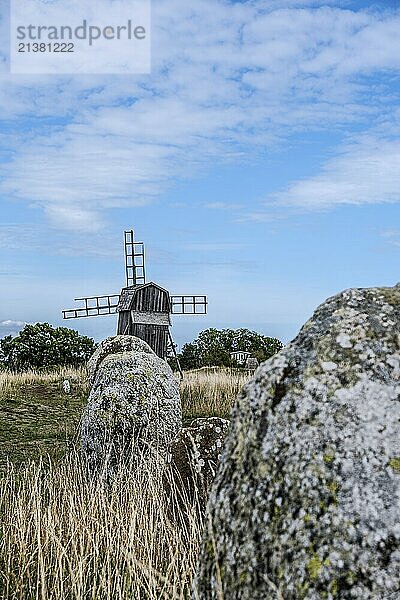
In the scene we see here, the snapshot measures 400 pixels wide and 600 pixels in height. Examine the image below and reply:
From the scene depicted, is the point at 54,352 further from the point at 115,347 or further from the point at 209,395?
the point at 209,395

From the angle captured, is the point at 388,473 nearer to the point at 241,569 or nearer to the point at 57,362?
the point at 241,569

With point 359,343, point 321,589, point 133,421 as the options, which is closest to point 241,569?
point 321,589

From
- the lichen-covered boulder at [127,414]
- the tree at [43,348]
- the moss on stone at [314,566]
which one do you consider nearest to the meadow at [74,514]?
the lichen-covered boulder at [127,414]

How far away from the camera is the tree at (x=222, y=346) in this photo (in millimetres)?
38594

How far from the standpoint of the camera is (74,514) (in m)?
6.49

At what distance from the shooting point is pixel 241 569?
97.9 inches

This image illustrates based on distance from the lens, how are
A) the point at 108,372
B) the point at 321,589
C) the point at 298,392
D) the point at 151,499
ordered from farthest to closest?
the point at 108,372, the point at 151,499, the point at 298,392, the point at 321,589

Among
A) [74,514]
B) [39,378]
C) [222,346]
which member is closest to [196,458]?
[74,514]

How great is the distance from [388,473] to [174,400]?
8.65 m

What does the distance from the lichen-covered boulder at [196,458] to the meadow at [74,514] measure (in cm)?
27

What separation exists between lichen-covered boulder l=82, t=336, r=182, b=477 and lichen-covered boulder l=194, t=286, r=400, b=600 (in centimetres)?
677

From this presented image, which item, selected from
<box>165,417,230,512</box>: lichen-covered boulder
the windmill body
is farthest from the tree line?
<box>165,417,230,512</box>: lichen-covered boulder

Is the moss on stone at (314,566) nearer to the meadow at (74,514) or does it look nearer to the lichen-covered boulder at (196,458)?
the meadow at (74,514)

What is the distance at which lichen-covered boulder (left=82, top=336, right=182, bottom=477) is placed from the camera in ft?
32.0
